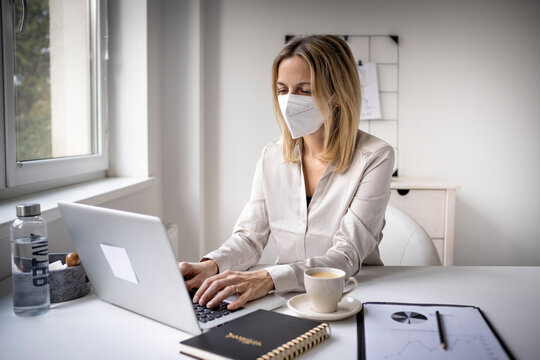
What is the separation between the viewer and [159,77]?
266 centimetres

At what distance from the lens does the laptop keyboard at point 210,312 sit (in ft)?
2.84

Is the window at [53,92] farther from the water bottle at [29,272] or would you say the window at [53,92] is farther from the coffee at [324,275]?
the coffee at [324,275]

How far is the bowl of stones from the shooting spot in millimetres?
974

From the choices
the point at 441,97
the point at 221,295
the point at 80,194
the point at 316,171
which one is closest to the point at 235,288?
the point at 221,295

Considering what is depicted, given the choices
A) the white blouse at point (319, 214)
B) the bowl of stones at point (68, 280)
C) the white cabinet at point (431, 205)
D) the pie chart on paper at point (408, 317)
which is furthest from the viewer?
the white cabinet at point (431, 205)

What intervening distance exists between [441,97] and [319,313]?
244 centimetres

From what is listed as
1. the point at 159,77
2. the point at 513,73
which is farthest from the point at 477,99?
the point at 159,77

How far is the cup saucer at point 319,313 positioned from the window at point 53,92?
99cm

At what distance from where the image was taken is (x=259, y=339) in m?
0.75

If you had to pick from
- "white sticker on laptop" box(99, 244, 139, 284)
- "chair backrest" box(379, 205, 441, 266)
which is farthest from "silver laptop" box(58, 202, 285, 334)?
"chair backrest" box(379, 205, 441, 266)

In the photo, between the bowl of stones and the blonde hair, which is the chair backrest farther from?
the bowl of stones

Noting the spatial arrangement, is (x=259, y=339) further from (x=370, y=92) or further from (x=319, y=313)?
(x=370, y=92)

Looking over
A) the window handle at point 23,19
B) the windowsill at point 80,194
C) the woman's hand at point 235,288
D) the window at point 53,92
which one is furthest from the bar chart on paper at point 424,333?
the window handle at point 23,19

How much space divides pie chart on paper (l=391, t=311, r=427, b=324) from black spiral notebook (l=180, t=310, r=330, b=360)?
14cm
